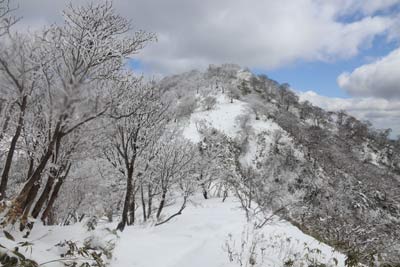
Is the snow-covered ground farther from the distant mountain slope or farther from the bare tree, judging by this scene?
the distant mountain slope

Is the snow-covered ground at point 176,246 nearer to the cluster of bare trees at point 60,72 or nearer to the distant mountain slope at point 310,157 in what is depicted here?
the cluster of bare trees at point 60,72

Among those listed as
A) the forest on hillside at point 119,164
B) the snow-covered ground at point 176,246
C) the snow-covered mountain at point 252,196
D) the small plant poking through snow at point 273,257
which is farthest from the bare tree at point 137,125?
the small plant poking through snow at point 273,257

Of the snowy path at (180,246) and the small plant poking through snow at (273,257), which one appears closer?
the small plant poking through snow at (273,257)

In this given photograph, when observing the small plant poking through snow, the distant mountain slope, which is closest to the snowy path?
the small plant poking through snow

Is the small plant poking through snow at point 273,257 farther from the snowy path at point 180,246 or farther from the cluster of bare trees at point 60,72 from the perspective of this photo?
the cluster of bare trees at point 60,72

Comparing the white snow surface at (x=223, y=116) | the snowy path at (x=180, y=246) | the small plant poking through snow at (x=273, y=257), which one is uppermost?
the white snow surface at (x=223, y=116)

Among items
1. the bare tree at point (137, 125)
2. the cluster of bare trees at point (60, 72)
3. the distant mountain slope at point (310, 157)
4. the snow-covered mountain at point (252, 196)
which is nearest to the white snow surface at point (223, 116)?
the distant mountain slope at point (310, 157)

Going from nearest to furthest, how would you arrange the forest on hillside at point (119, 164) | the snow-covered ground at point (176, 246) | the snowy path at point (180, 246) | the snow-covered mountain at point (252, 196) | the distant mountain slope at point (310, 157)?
1. the forest on hillside at point (119, 164)
2. the snow-covered ground at point (176, 246)
3. the snowy path at point (180, 246)
4. the snow-covered mountain at point (252, 196)
5. the distant mountain slope at point (310, 157)

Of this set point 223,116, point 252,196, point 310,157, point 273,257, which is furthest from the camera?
point 223,116

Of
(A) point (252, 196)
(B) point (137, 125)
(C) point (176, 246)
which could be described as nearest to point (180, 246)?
(C) point (176, 246)

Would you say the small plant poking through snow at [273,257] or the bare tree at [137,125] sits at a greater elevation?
the bare tree at [137,125]

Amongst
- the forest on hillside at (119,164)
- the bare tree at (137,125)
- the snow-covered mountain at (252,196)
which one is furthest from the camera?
the bare tree at (137,125)

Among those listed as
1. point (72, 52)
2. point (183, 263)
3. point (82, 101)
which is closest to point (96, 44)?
point (72, 52)

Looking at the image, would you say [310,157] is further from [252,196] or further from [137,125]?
[137,125]
